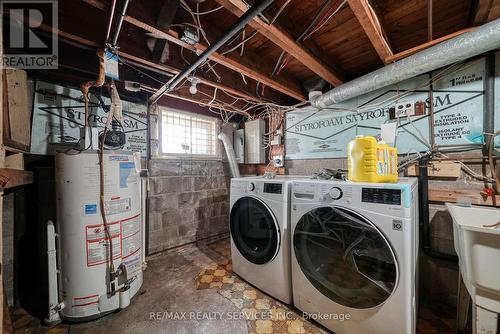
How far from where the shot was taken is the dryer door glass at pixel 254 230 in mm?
1543

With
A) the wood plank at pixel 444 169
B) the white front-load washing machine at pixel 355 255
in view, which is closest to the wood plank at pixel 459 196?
the wood plank at pixel 444 169

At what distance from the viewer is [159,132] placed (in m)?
2.38

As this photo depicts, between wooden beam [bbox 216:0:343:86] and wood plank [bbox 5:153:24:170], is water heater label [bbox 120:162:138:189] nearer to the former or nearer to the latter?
wood plank [bbox 5:153:24:170]

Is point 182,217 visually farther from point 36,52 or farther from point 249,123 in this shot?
point 36,52

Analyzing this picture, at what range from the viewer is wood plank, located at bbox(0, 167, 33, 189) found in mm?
990

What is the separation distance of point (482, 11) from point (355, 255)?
5.36 ft

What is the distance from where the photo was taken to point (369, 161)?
1.20 meters

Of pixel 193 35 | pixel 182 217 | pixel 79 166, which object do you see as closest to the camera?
pixel 193 35

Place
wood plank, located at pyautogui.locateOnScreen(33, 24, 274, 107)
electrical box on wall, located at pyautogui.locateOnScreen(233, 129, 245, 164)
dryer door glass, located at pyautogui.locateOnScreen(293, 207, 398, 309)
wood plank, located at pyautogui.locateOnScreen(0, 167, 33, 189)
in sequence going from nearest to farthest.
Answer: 1. wood plank, located at pyautogui.locateOnScreen(0, 167, 33, 189)
2. dryer door glass, located at pyautogui.locateOnScreen(293, 207, 398, 309)
3. wood plank, located at pyautogui.locateOnScreen(33, 24, 274, 107)
4. electrical box on wall, located at pyautogui.locateOnScreen(233, 129, 245, 164)

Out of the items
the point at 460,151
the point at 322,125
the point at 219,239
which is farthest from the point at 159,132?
the point at 460,151

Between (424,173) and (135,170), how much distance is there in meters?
2.40

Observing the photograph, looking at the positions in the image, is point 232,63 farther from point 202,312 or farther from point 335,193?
point 202,312

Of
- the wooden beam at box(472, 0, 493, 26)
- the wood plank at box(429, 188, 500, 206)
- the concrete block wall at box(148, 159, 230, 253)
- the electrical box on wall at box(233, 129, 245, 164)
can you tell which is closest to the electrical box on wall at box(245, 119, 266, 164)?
the electrical box on wall at box(233, 129, 245, 164)

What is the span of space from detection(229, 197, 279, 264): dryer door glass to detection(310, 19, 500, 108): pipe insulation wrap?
1.35 metres
